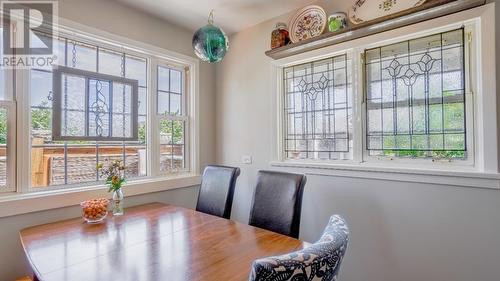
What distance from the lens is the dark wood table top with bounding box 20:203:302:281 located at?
3.59 ft

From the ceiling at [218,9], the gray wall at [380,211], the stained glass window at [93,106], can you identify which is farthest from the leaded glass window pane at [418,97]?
the stained glass window at [93,106]

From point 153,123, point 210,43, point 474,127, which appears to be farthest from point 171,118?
point 474,127

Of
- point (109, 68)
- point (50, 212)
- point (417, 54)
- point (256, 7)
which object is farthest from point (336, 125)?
point (50, 212)

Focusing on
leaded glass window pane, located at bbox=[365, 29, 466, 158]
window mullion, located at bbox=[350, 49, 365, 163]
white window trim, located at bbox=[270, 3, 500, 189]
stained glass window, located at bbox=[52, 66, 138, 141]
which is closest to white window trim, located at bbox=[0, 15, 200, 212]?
stained glass window, located at bbox=[52, 66, 138, 141]

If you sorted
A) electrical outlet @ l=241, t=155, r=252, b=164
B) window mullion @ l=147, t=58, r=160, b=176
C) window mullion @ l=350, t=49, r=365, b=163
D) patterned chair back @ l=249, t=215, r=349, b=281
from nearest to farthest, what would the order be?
patterned chair back @ l=249, t=215, r=349, b=281, window mullion @ l=350, t=49, r=365, b=163, window mullion @ l=147, t=58, r=160, b=176, electrical outlet @ l=241, t=155, r=252, b=164

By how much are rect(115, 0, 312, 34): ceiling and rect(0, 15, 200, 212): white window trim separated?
324 mm

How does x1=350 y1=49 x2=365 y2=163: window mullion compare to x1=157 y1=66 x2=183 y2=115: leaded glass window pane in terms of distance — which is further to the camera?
x1=157 y1=66 x2=183 y2=115: leaded glass window pane

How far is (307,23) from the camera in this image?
7.66 ft

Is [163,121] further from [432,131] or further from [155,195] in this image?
[432,131]

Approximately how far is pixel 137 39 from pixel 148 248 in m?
1.93

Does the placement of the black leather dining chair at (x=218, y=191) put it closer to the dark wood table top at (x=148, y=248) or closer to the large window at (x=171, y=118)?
the dark wood table top at (x=148, y=248)

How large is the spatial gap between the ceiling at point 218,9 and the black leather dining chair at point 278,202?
1.55 meters

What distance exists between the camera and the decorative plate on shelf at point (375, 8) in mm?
1851

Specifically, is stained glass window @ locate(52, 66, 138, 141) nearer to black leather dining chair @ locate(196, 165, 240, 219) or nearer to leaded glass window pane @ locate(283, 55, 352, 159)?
black leather dining chair @ locate(196, 165, 240, 219)
